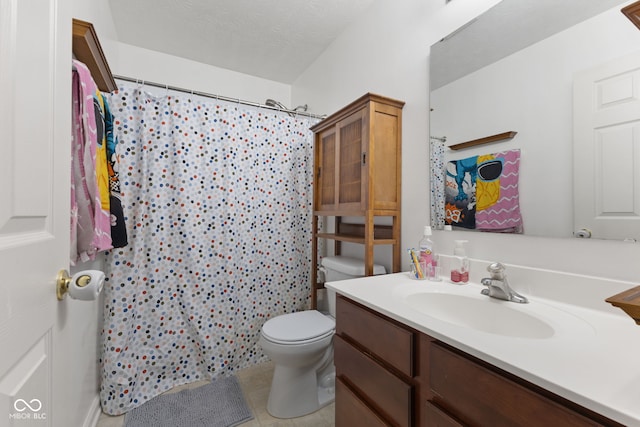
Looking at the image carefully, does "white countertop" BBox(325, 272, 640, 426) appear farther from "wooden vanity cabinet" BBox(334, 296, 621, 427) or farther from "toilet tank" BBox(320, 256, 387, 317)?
"toilet tank" BBox(320, 256, 387, 317)

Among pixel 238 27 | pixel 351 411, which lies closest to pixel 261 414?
pixel 351 411

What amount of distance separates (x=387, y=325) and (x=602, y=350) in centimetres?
49

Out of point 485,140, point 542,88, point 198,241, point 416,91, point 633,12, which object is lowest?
point 198,241

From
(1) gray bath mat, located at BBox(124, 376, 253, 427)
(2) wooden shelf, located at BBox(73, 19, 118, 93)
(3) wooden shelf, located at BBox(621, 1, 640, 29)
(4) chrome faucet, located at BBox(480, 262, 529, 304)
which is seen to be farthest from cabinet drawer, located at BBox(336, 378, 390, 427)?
(2) wooden shelf, located at BBox(73, 19, 118, 93)

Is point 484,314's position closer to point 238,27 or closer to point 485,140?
point 485,140

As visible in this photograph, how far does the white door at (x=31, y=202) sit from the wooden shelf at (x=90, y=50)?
36 cm

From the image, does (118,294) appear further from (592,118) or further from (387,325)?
(592,118)

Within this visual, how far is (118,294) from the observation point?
164 cm

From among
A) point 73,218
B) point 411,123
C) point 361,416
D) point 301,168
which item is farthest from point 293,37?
point 361,416

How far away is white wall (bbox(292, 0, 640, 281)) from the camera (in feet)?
3.01

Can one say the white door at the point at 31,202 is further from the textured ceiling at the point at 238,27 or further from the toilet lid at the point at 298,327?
the textured ceiling at the point at 238,27

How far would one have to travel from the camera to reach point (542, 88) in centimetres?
100

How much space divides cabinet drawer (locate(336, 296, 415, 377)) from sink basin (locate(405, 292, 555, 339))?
5.3 inches

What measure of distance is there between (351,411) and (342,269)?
30.4 inches
